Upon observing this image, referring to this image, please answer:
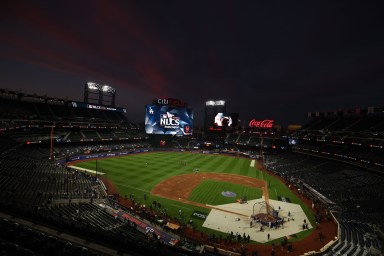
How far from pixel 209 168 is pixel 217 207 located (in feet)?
93.0

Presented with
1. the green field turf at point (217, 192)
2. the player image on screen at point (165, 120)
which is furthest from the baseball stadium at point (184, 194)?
the player image on screen at point (165, 120)

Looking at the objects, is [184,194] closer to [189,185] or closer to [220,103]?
A: [189,185]

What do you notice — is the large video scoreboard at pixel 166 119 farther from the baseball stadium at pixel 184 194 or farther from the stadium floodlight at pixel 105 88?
the stadium floodlight at pixel 105 88

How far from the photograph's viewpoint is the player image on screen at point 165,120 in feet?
297

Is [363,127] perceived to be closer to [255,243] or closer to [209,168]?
[209,168]

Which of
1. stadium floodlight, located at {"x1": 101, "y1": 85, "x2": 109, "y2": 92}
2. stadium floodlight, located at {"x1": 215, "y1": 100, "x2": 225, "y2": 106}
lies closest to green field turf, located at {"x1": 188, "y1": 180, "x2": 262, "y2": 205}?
stadium floodlight, located at {"x1": 101, "y1": 85, "x2": 109, "y2": 92}

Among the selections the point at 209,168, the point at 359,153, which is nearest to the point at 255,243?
the point at 209,168

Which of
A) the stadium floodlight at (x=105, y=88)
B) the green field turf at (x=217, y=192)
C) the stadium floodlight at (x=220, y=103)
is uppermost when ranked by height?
the stadium floodlight at (x=105, y=88)

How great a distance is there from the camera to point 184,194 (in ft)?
125

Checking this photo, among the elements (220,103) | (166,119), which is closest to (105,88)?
(166,119)

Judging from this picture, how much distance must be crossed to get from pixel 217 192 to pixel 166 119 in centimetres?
5669

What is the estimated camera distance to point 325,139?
61219mm

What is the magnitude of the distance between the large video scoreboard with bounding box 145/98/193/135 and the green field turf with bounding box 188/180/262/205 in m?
48.5

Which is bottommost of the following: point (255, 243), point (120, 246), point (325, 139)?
point (255, 243)
